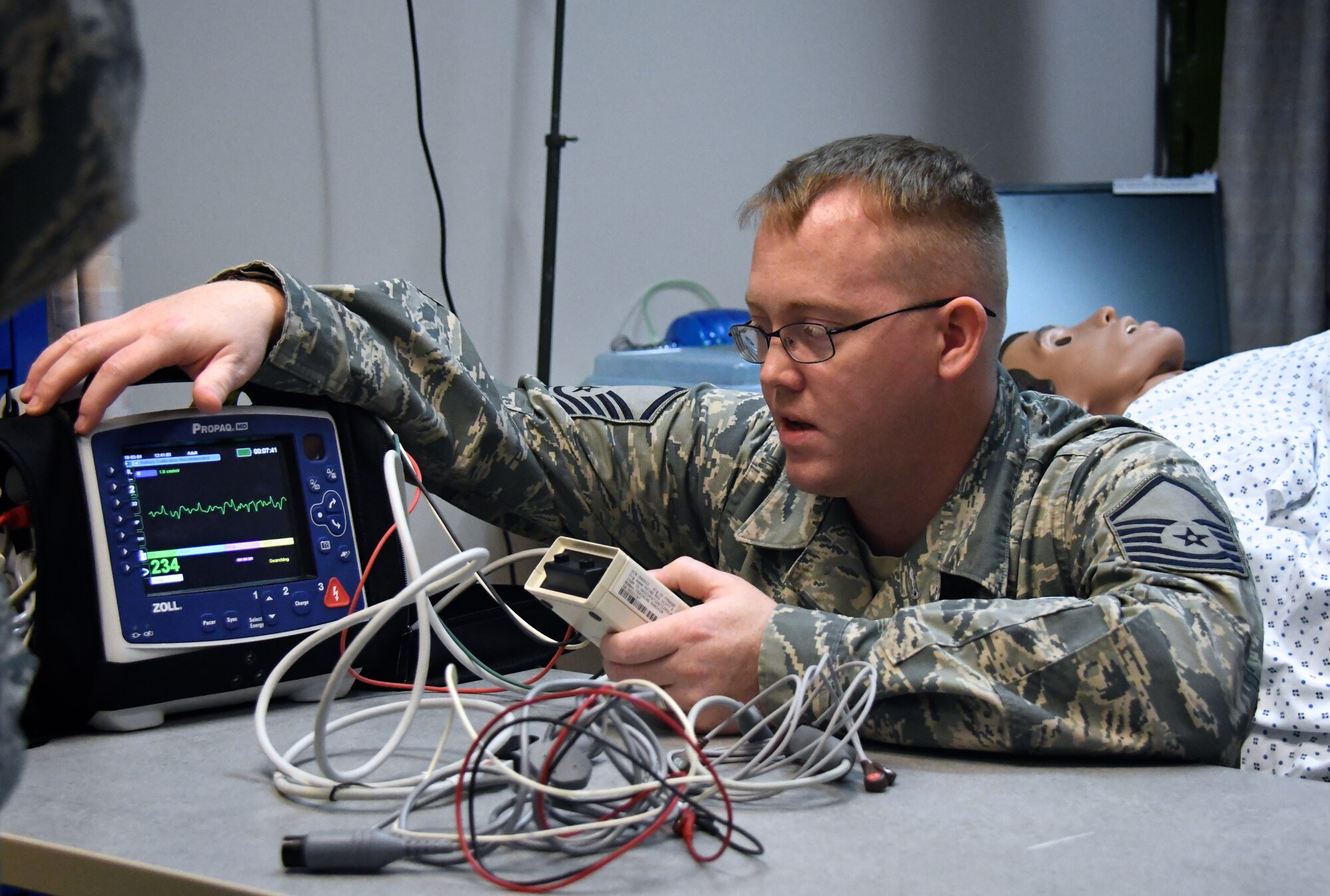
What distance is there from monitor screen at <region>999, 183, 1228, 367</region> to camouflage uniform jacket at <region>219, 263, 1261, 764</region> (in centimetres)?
139

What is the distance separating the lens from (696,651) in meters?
0.90

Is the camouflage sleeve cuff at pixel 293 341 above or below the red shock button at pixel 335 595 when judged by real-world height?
above

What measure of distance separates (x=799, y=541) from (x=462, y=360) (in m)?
0.43

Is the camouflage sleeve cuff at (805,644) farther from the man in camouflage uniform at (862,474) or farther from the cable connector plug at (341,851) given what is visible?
the cable connector plug at (341,851)

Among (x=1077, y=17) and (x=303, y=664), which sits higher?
(x=1077, y=17)

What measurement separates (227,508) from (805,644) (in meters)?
0.50

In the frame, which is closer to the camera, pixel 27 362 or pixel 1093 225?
pixel 27 362

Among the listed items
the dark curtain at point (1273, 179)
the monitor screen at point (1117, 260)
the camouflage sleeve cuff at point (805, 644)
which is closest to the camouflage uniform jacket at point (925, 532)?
the camouflage sleeve cuff at point (805, 644)

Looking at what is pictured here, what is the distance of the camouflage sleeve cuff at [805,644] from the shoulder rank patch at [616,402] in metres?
0.49

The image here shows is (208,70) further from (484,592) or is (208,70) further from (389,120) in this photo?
(484,592)

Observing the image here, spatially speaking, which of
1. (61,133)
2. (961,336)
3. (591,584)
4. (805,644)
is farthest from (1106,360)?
(61,133)

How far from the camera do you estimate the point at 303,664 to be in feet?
3.18

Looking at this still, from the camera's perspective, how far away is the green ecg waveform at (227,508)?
36.9 inches

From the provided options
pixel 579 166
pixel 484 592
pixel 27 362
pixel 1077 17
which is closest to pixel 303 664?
pixel 484 592
